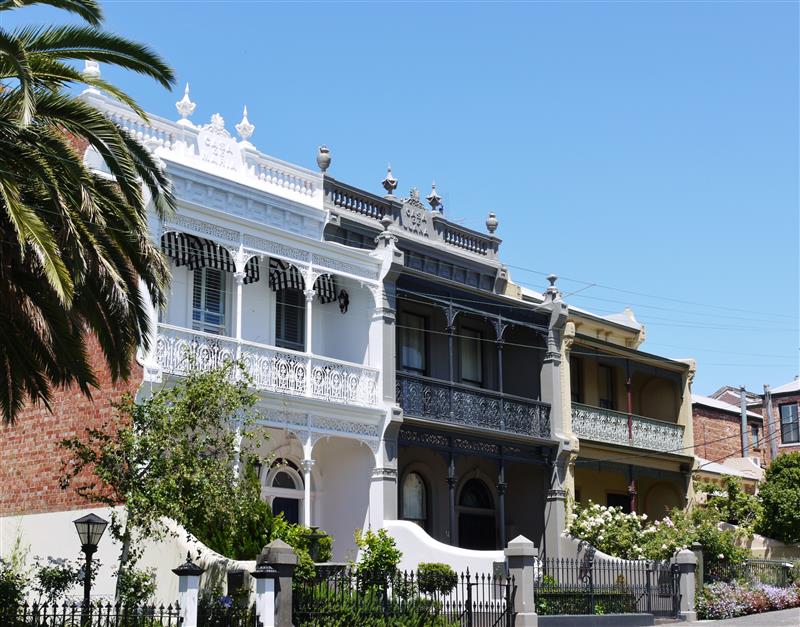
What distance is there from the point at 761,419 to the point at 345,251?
89.2ft

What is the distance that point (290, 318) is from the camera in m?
26.0

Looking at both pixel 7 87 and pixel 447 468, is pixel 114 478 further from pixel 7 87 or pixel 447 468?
pixel 447 468

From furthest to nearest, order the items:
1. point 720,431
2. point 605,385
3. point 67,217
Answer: point 720,431 → point 605,385 → point 67,217

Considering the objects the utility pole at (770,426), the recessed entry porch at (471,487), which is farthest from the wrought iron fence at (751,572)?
the utility pole at (770,426)

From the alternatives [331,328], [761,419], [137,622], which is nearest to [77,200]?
[137,622]

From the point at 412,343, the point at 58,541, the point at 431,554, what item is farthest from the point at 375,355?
the point at 58,541

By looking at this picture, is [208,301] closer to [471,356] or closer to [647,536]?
[471,356]

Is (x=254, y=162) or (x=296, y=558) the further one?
(x=254, y=162)

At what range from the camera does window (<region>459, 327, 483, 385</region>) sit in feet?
97.9

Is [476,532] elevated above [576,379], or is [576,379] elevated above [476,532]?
[576,379]

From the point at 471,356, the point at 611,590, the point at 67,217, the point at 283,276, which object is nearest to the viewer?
the point at 67,217

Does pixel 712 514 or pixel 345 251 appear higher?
pixel 345 251

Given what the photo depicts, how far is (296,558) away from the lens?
1675cm

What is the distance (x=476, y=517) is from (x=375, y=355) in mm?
6646
